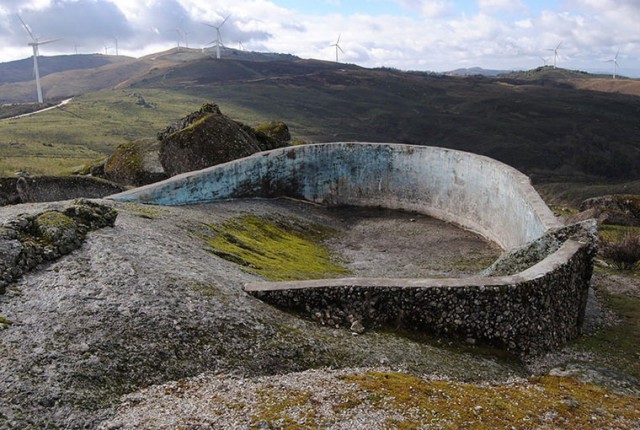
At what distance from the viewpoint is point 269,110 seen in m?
113

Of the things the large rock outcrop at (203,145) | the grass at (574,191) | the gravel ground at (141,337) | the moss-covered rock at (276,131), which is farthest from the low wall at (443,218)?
the grass at (574,191)

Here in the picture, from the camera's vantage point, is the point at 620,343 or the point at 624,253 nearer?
the point at 620,343

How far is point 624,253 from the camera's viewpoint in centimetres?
2006

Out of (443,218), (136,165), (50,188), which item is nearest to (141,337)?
(50,188)

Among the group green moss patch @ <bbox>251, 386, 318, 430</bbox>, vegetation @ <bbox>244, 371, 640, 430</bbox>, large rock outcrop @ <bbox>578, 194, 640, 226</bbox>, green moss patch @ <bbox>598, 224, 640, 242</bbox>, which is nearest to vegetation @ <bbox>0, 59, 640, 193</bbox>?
large rock outcrop @ <bbox>578, 194, 640, 226</bbox>

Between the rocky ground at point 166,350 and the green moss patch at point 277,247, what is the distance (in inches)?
69.8

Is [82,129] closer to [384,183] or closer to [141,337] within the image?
[384,183]

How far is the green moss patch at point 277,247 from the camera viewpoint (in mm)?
14902

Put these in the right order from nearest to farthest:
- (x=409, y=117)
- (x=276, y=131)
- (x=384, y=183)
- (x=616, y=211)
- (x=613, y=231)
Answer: (x=613, y=231) → (x=384, y=183) → (x=616, y=211) → (x=276, y=131) → (x=409, y=117)

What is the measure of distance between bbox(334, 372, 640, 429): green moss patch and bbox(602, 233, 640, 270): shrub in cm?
1111

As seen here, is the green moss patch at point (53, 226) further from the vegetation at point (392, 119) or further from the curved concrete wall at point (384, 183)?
the vegetation at point (392, 119)

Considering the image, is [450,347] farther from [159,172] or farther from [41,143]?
[41,143]

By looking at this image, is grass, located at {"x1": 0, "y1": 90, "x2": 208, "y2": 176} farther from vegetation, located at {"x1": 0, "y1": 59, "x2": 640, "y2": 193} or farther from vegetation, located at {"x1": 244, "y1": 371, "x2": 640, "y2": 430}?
vegetation, located at {"x1": 244, "y1": 371, "x2": 640, "y2": 430}

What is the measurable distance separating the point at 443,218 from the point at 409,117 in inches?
3431
